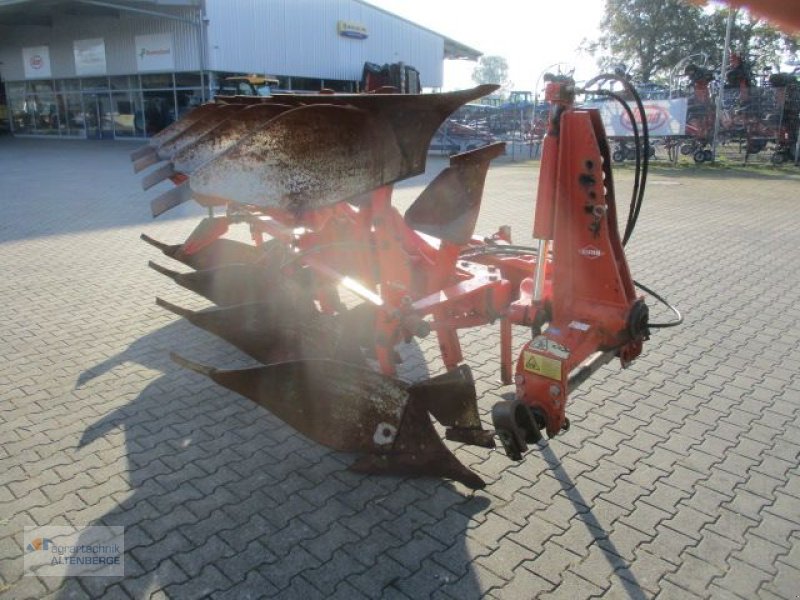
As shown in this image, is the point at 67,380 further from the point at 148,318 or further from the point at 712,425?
the point at 712,425

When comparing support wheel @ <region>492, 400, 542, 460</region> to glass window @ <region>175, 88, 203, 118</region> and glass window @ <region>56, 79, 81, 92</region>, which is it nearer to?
glass window @ <region>175, 88, 203, 118</region>

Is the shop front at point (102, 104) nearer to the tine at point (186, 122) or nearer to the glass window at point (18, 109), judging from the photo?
the glass window at point (18, 109)

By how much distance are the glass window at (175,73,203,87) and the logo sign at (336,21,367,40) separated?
20.1ft

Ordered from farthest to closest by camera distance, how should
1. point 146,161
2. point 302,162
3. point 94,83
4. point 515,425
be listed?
point 94,83, point 146,161, point 302,162, point 515,425

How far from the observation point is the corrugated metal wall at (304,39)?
2250cm

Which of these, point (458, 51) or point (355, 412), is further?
point (458, 51)

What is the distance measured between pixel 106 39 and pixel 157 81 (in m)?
2.98

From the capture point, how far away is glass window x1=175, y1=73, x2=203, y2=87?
23.5 metres

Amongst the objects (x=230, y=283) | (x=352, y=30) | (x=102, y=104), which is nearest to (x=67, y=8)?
(x=102, y=104)

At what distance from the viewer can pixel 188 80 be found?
23859 mm

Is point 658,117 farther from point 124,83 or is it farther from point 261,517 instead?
point 124,83

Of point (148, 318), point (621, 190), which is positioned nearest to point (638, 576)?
point (148, 318)

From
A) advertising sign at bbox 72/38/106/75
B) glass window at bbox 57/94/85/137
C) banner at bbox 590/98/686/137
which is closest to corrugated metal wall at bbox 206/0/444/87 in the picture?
advertising sign at bbox 72/38/106/75

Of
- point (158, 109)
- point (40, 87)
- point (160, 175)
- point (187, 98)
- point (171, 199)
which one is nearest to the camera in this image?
point (171, 199)
